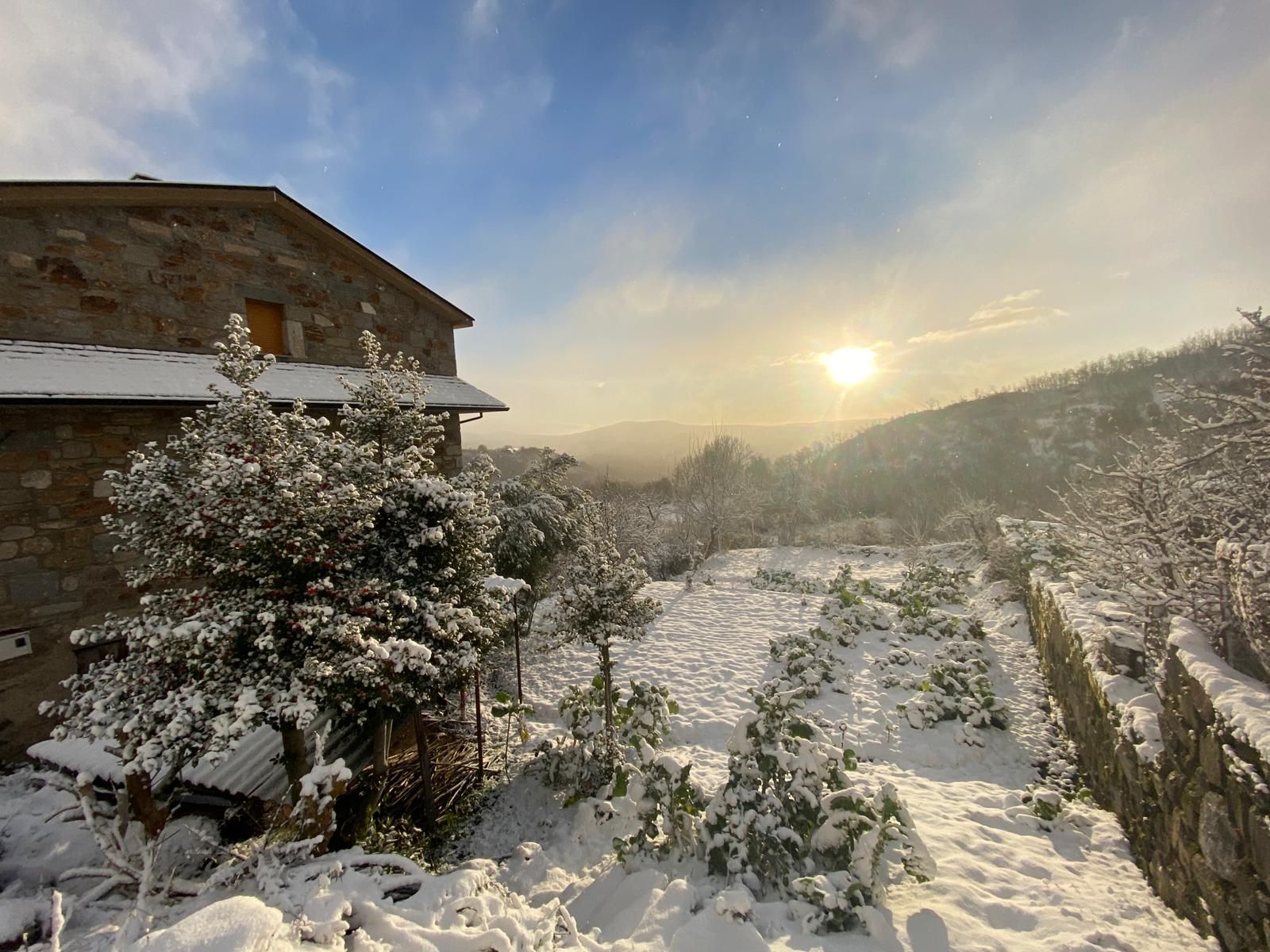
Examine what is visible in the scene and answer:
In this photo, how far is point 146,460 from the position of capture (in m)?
3.06

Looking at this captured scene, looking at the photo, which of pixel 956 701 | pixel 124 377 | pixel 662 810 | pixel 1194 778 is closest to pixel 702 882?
pixel 662 810

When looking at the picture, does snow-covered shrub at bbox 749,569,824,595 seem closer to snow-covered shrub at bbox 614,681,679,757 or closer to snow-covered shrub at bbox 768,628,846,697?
snow-covered shrub at bbox 768,628,846,697

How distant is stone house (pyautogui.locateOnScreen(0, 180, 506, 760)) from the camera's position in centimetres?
489

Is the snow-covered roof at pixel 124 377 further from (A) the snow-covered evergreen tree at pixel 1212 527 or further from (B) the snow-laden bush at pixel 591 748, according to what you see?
(A) the snow-covered evergreen tree at pixel 1212 527

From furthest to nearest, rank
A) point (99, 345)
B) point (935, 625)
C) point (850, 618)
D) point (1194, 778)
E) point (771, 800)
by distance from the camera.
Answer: point (850, 618) → point (935, 625) → point (99, 345) → point (771, 800) → point (1194, 778)

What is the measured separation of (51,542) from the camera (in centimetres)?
506

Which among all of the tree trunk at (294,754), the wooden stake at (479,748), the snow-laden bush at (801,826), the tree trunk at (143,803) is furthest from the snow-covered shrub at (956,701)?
the tree trunk at (143,803)

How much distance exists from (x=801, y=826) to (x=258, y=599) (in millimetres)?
3573

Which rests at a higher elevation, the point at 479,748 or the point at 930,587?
the point at 479,748

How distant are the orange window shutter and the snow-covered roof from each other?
310 millimetres

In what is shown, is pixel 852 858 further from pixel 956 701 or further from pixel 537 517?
pixel 537 517

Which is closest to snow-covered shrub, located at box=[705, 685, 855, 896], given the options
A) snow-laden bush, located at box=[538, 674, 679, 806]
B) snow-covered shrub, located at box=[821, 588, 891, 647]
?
snow-laden bush, located at box=[538, 674, 679, 806]

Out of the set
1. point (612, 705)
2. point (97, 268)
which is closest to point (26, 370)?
point (97, 268)

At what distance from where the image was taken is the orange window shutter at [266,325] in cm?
724
